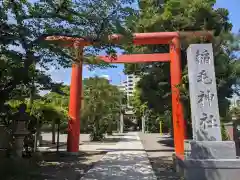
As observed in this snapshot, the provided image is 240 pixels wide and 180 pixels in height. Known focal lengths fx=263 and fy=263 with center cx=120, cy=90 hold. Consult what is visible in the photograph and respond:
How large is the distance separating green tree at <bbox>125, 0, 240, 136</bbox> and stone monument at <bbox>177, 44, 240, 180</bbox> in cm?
423

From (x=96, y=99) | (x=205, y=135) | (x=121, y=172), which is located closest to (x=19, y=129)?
(x=121, y=172)

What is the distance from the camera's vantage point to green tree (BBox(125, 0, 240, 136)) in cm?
1334

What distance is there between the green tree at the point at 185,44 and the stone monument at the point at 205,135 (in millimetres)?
4231

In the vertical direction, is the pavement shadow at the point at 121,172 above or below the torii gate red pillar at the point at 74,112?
below

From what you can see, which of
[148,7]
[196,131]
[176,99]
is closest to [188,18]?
[148,7]

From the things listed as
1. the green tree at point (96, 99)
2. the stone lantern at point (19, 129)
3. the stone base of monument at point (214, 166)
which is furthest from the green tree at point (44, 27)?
the green tree at point (96, 99)

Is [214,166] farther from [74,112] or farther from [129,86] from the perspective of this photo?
[129,86]

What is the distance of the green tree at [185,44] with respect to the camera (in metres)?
13.3

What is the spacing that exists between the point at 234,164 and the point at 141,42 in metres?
7.77

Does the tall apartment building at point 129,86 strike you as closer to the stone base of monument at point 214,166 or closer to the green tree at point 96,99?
the green tree at point 96,99

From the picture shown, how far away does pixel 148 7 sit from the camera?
16.2 m

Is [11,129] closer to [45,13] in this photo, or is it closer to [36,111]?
[36,111]

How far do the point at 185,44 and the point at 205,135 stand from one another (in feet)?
21.9

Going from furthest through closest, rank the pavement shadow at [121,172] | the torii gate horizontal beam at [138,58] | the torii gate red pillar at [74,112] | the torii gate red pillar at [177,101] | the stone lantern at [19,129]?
1. the torii gate red pillar at [74,112]
2. the torii gate horizontal beam at [138,58]
3. the torii gate red pillar at [177,101]
4. the stone lantern at [19,129]
5. the pavement shadow at [121,172]
